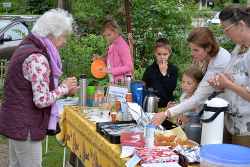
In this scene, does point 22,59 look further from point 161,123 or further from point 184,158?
point 184,158

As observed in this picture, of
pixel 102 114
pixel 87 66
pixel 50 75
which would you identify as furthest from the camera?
pixel 87 66

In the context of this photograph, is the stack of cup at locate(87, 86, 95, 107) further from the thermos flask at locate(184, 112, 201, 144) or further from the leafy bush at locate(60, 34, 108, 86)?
the leafy bush at locate(60, 34, 108, 86)

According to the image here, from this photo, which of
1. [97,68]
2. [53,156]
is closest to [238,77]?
[97,68]

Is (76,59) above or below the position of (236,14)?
below

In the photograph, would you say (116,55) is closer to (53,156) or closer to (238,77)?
(53,156)

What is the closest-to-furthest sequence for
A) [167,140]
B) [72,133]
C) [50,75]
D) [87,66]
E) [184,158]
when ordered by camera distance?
[184,158], [167,140], [50,75], [72,133], [87,66]

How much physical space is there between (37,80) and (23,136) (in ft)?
1.42

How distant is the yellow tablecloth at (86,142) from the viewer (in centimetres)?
223

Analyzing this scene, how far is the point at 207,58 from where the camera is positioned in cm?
255

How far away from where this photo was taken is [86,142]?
114 inches

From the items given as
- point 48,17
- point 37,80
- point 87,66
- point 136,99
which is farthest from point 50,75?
point 87,66

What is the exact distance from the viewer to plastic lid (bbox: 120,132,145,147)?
205 centimetres

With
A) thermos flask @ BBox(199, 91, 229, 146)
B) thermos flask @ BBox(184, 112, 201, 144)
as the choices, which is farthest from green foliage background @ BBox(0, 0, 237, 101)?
thermos flask @ BBox(199, 91, 229, 146)

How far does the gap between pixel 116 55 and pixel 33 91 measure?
1767mm
